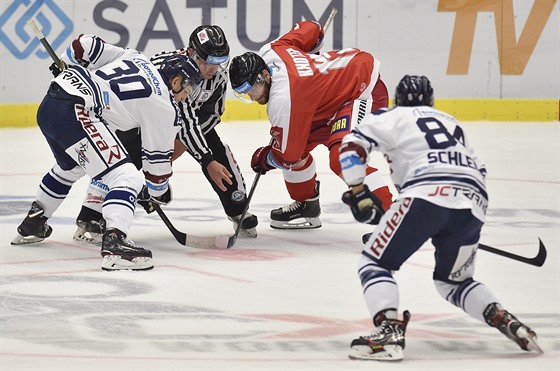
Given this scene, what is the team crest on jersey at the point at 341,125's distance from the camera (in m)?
4.95

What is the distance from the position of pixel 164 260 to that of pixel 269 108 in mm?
786

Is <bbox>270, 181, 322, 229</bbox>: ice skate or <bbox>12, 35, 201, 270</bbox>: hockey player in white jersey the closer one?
<bbox>12, 35, 201, 270</bbox>: hockey player in white jersey

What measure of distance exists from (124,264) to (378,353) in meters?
1.61

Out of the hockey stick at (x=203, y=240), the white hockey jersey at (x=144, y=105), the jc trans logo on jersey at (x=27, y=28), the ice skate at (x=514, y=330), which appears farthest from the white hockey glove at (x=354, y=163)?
the jc trans logo on jersey at (x=27, y=28)

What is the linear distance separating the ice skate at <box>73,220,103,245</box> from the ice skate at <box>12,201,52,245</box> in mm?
160

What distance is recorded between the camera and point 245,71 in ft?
15.7

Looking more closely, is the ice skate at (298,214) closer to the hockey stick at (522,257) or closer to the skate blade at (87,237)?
the skate blade at (87,237)

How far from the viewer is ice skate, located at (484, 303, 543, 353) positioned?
3113mm

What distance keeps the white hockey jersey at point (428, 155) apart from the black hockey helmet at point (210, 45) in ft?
5.77

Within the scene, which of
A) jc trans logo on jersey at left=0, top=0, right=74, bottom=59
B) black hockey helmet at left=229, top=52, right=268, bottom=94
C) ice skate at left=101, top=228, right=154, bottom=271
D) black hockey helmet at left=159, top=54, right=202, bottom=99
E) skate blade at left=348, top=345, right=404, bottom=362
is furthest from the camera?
jc trans logo on jersey at left=0, top=0, right=74, bottom=59

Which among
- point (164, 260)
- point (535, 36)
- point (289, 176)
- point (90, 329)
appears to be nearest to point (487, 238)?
point (289, 176)

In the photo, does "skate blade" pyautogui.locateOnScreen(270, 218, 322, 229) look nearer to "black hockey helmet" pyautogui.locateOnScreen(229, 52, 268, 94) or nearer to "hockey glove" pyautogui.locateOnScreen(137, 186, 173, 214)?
"hockey glove" pyautogui.locateOnScreen(137, 186, 173, 214)

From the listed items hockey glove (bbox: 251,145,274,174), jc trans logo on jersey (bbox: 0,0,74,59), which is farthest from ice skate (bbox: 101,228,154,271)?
jc trans logo on jersey (bbox: 0,0,74,59)

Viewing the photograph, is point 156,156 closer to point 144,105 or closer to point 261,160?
point 144,105
